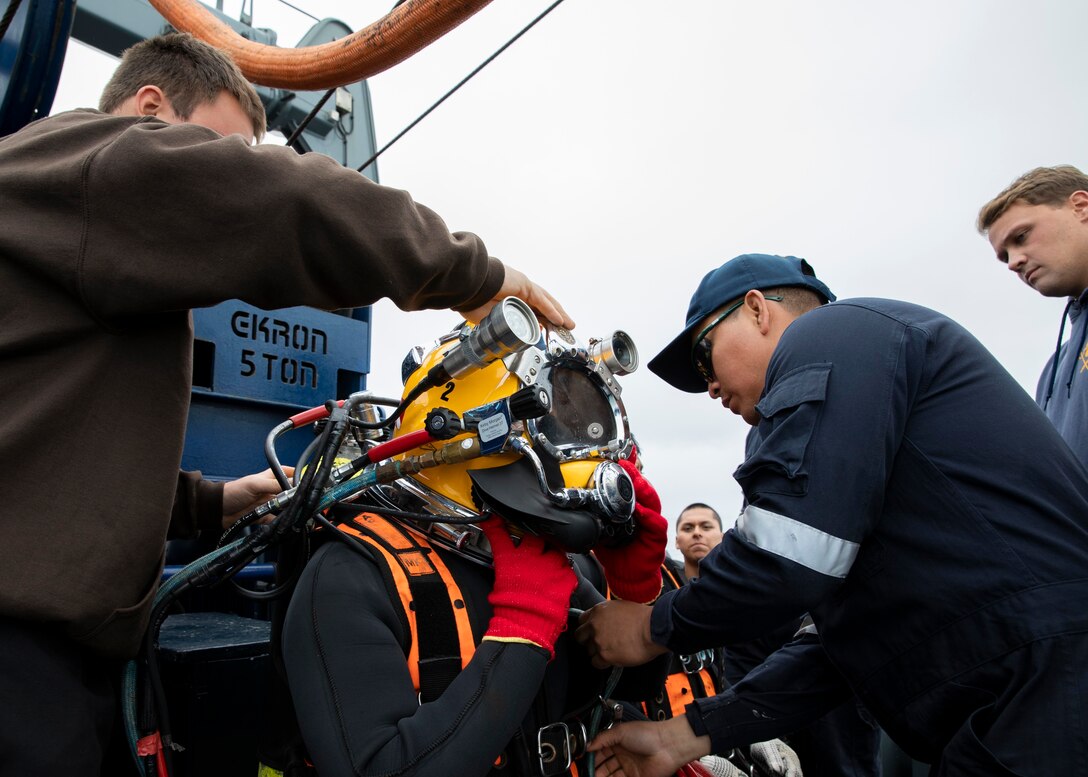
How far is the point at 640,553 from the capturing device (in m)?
1.83

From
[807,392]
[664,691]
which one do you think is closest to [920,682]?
[807,392]

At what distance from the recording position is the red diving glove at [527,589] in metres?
1.49

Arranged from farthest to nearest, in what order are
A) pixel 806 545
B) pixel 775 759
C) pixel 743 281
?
pixel 775 759, pixel 743 281, pixel 806 545

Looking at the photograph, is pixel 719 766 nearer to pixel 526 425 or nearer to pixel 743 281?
pixel 526 425

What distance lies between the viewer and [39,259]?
4.08 feet

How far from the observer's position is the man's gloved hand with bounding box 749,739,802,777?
2.34 m

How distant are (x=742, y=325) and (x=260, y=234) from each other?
1364mm

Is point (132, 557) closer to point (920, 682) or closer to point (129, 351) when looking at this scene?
point (129, 351)

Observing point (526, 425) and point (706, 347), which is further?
point (706, 347)

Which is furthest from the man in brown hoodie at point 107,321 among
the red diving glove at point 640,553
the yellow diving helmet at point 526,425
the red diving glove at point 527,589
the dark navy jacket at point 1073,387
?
the dark navy jacket at point 1073,387

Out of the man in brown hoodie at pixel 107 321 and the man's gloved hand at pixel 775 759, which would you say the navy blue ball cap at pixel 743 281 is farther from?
the man's gloved hand at pixel 775 759

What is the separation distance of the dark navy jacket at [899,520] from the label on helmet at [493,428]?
1.78 feet

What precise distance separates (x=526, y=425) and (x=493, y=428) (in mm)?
148

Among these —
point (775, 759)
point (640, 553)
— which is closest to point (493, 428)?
point (640, 553)
